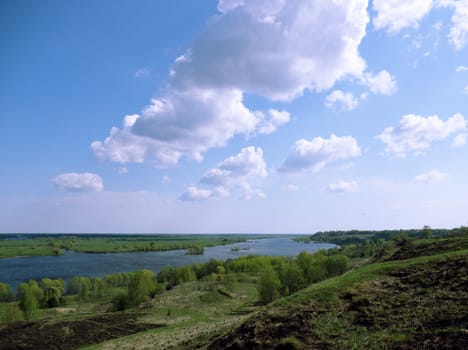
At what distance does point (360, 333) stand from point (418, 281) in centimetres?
668

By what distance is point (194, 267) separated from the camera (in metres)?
106

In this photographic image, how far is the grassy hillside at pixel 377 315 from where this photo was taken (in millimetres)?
12219

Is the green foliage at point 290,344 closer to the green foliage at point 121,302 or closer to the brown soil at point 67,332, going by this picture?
the brown soil at point 67,332

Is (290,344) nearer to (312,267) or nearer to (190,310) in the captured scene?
(190,310)

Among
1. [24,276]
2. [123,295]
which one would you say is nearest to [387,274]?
[123,295]

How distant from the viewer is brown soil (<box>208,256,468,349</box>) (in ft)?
39.7

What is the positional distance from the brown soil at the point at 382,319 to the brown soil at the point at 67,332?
31692 millimetres

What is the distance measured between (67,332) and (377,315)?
145ft

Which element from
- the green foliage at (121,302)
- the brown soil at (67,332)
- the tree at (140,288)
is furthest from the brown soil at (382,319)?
the green foliage at (121,302)

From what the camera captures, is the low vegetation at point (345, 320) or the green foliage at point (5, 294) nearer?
the low vegetation at point (345, 320)

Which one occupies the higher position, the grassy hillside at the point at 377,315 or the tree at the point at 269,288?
the grassy hillside at the point at 377,315

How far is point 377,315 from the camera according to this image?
1462cm

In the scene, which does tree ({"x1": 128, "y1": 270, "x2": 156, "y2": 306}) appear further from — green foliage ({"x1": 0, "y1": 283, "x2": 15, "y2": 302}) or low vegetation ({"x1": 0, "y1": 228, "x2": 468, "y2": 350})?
green foliage ({"x1": 0, "y1": 283, "x2": 15, "y2": 302})

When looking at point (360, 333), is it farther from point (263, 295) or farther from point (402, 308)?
point (263, 295)
